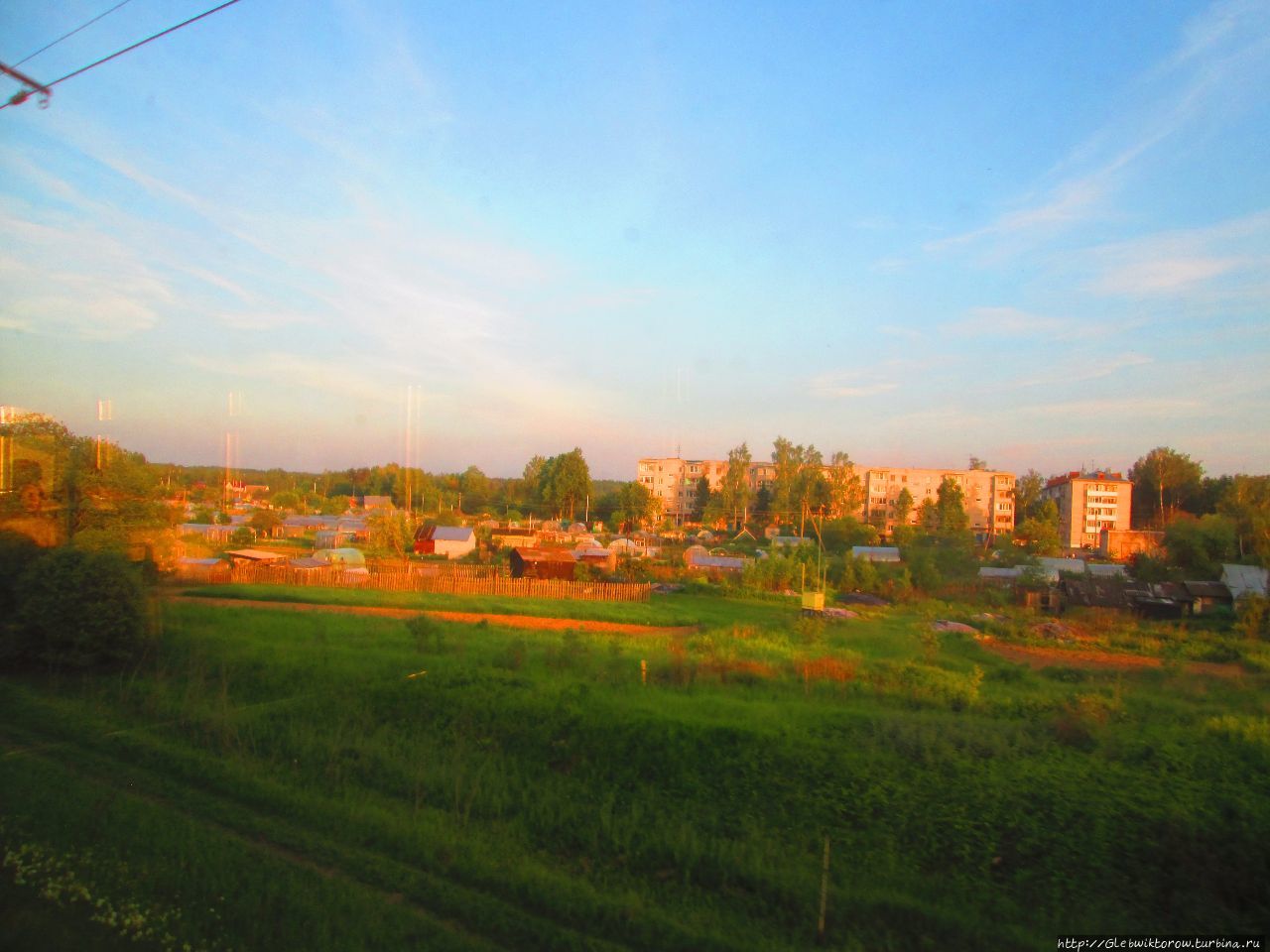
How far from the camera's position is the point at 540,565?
35.4 meters

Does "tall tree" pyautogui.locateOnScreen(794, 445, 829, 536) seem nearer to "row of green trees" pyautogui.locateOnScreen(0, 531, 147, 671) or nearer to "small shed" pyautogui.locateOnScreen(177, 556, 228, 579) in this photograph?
"small shed" pyautogui.locateOnScreen(177, 556, 228, 579)

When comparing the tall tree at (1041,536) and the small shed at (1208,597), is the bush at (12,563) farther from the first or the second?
the tall tree at (1041,536)

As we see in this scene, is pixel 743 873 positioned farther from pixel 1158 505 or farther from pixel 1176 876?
pixel 1158 505

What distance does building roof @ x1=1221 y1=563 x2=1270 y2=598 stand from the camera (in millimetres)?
29859

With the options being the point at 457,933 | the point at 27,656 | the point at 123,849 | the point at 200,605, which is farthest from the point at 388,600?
the point at 457,933

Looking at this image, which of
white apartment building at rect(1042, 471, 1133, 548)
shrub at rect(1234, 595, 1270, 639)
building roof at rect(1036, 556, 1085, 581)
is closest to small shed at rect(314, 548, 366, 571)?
shrub at rect(1234, 595, 1270, 639)

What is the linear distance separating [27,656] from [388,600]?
14.8 metres

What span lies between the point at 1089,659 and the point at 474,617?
17.5 metres

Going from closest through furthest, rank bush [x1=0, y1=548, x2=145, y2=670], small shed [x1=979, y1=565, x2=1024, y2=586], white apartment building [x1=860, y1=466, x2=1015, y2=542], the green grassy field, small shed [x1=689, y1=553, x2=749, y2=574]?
the green grassy field, bush [x1=0, y1=548, x2=145, y2=670], small shed [x1=979, y1=565, x2=1024, y2=586], small shed [x1=689, y1=553, x2=749, y2=574], white apartment building [x1=860, y1=466, x2=1015, y2=542]

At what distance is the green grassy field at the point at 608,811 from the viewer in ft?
15.5

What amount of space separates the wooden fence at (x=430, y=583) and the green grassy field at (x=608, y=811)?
59.6 feet

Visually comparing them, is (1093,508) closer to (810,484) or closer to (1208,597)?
(810,484)

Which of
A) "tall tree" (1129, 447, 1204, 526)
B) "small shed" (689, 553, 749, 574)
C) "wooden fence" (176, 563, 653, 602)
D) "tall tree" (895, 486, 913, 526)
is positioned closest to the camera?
"wooden fence" (176, 563, 653, 602)

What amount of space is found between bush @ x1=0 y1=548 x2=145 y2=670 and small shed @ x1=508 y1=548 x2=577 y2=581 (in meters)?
23.3
